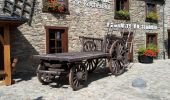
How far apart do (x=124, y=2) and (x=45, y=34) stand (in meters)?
5.93

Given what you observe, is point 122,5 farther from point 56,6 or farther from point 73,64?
point 73,64

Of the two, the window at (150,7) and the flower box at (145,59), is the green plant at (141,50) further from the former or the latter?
the window at (150,7)

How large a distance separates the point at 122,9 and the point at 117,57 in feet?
17.0

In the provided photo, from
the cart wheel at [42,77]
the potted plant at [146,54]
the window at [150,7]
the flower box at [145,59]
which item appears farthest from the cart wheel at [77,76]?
the window at [150,7]

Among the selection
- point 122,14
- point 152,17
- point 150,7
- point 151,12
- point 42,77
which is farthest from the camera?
point 150,7

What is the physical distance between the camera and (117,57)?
10328mm

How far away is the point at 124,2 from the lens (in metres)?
14.7

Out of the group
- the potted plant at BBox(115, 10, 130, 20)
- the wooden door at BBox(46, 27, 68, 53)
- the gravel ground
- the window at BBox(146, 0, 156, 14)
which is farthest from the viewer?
the window at BBox(146, 0, 156, 14)

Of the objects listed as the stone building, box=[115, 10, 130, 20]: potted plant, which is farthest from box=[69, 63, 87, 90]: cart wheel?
box=[115, 10, 130, 20]: potted plant

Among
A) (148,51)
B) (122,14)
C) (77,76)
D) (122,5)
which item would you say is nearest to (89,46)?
(77,76)

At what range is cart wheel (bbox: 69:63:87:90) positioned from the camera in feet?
24.7

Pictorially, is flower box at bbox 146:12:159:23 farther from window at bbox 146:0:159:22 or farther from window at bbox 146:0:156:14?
window at bbox 146:0:156:14

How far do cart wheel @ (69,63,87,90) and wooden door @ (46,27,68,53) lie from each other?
3.52 metres

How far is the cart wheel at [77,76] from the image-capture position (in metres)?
7.54
